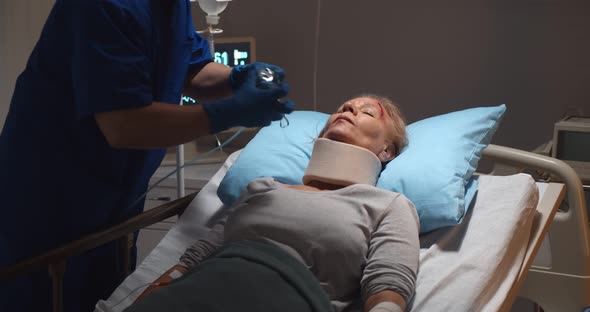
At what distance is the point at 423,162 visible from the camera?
2035mm

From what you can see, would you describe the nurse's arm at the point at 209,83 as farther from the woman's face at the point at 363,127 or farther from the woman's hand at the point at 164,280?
the woman's hand at the point at 164,280

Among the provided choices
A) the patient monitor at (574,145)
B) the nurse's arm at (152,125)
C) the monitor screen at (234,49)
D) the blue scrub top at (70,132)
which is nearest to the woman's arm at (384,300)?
the nurse's arm at (152,125)

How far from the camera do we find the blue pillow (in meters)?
1.94

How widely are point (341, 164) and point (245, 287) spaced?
52 cm

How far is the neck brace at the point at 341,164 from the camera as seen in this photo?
194 centimetres

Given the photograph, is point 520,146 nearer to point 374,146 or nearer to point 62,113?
point 374,146

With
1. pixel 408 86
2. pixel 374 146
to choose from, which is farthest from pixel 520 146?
pixel 374 146

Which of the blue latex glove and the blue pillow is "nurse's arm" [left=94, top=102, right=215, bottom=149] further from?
the blue pillow

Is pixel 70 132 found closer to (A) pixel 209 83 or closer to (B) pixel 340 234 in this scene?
(A) pixel 209 83

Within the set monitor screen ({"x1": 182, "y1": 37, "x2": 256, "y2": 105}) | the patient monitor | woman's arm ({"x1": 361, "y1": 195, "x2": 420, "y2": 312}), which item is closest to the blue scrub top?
woman's arm ({"x1": 361, "y1": 195, "x2": 420, "y2": 312})

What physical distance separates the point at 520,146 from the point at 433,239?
39.6 inches

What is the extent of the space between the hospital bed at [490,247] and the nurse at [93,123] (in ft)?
0.34

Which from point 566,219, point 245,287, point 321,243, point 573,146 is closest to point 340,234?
point 321,243

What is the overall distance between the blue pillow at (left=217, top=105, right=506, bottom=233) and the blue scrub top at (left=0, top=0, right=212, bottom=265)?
0.41 m
